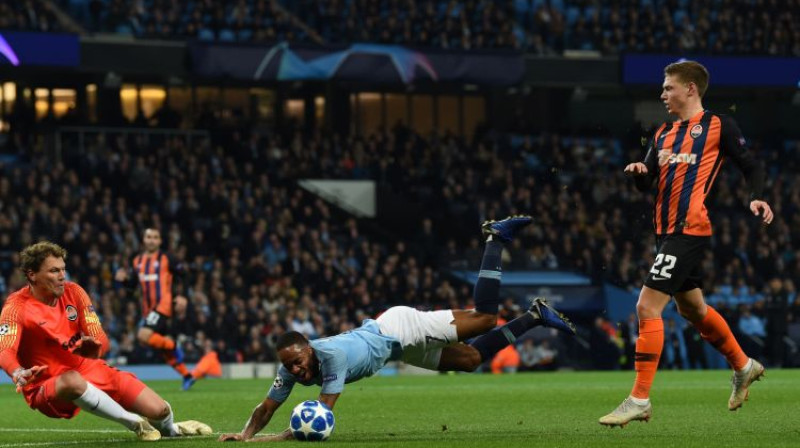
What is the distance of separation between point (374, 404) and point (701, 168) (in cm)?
609

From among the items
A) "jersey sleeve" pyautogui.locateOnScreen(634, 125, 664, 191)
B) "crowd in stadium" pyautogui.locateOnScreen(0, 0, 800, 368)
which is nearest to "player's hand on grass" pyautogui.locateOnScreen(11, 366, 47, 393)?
"jersey sleeve" pyautogui.locateOnScreen(634, 125, 664, 191)

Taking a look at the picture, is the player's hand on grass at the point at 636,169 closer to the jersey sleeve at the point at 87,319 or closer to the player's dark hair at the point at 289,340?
the player's dark hair at the point at 289,340

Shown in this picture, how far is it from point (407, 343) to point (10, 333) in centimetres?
282

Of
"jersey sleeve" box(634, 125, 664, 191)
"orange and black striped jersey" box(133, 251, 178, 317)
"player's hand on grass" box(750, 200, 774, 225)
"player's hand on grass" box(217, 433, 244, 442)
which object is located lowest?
"orange and black striped jersey" box(133, 251, 178, 317)

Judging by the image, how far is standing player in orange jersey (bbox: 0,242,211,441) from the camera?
967 centimetres

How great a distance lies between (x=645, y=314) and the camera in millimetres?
10156

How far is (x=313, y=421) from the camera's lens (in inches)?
385

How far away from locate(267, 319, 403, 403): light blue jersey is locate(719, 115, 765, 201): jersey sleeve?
2757 millimetres

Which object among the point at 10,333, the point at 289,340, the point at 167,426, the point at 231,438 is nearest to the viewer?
the point at 289,340

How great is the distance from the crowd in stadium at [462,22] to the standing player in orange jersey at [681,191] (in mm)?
23241

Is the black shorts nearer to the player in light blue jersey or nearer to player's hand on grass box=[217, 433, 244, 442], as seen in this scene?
the player in light blue jersey

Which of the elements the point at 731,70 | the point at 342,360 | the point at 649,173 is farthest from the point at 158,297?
the point at 731,70

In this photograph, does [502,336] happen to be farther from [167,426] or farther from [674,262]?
[167,426]

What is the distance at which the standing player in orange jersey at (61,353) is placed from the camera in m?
9.67
